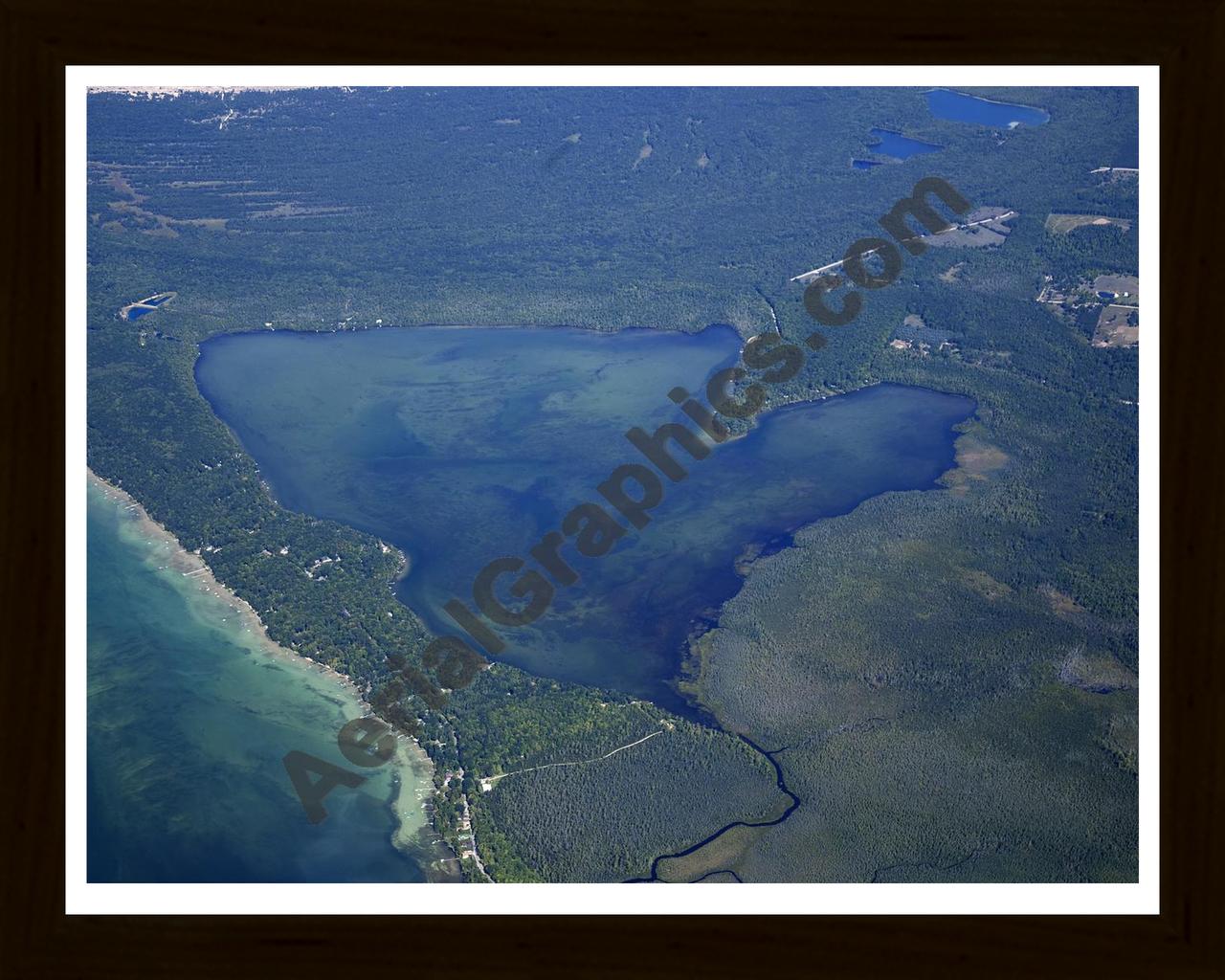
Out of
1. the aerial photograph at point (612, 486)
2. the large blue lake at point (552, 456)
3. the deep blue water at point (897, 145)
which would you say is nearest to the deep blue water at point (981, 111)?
the aerial photograph at point (612, 486)

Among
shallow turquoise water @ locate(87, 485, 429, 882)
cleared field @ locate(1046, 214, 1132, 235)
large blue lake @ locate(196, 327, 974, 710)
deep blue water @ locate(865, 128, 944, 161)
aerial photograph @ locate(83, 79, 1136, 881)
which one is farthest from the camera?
deep blue water @ locate(865, 128, 944, 161)

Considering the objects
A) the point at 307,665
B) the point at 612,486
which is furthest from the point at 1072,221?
the point at 307,665

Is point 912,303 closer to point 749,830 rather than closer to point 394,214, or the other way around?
point 394,214

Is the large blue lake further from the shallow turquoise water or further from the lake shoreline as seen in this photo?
the shallow turquoise water

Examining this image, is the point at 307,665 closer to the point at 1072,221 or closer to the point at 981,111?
Answer: the point at 1072,221

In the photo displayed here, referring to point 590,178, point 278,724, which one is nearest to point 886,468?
point 278,724

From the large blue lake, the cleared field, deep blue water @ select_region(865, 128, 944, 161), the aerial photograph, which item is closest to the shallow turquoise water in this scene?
the aerial photograph
